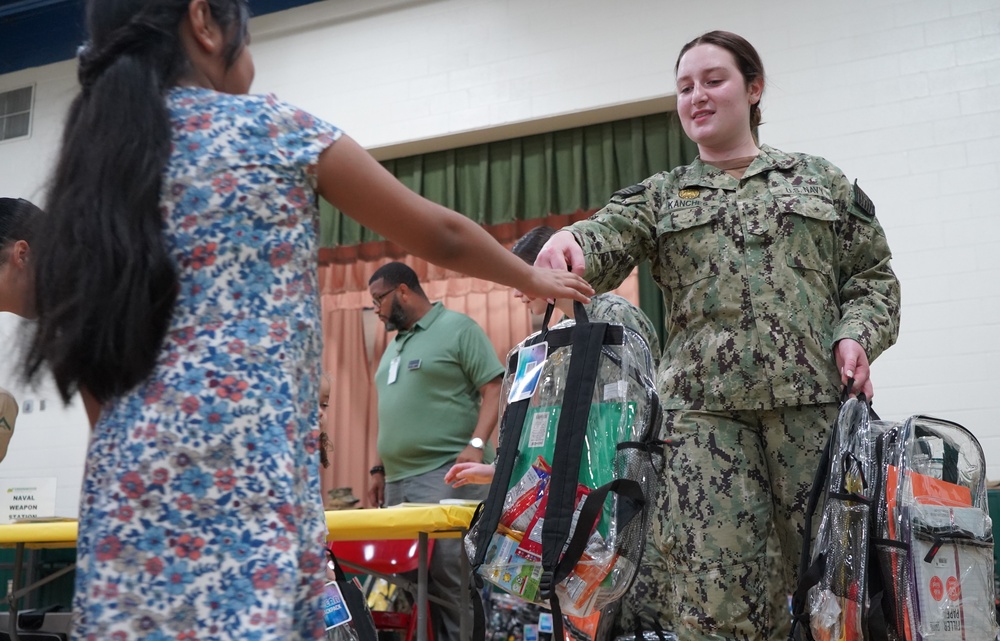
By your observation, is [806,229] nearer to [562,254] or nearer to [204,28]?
[562,254]

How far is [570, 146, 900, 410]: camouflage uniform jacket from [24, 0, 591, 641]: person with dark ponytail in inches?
35.9

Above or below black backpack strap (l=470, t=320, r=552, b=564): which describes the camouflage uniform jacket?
above

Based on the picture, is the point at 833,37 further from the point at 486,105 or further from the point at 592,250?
the point at 592,250

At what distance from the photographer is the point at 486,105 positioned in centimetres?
589

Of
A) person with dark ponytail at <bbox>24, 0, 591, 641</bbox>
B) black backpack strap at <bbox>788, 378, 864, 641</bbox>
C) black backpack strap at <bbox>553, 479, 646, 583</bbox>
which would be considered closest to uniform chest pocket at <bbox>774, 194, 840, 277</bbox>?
black backpack strap at <bbox>788, 378, 864, 641</bbox>

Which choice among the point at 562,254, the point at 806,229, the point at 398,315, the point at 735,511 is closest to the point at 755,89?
the point at 806,229

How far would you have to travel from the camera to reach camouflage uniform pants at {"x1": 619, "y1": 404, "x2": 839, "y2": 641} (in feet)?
6.16

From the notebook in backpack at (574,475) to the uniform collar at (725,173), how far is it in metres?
0.41

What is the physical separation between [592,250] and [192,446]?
1.09 meters

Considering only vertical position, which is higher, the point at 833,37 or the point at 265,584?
the point at 833,37

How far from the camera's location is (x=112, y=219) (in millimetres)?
1143

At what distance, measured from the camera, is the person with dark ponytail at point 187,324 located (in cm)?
109

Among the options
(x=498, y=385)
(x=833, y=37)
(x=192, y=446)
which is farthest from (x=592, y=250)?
(x=833, y=37)

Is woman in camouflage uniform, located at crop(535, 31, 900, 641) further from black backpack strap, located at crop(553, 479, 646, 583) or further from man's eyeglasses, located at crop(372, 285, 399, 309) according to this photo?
man's eyeglasses, located at crop(372, 285, 399, 309)
